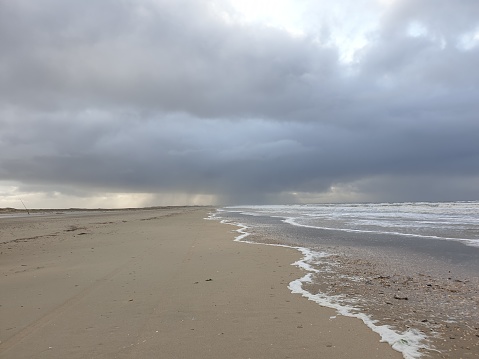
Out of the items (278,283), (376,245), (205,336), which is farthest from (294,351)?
(376,245)

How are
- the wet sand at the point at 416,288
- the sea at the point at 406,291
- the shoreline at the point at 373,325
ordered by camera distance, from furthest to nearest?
the wet sand at the point at 416,288
the sea at the point at 406,291
the shoreline at the point at 373,325

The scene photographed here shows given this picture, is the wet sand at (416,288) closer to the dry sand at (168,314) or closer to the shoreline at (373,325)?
the shoreline at (373,325)

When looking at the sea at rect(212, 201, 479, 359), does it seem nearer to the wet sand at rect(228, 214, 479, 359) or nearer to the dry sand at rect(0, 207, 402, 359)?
the wet sand at rect(228, 214, 479, 359)

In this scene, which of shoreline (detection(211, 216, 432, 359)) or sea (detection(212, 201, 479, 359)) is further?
sea (detection(212, 201, 479, 359))

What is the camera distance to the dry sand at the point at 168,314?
15.9ft

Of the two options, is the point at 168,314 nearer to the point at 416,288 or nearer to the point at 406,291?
the point at 406,291

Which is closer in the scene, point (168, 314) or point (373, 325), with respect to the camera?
point (373, 325)

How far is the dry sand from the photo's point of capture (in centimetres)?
486

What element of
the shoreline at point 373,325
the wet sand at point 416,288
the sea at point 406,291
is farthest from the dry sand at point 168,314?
the wet sand at point 416,288

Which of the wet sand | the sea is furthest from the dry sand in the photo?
the wet sand

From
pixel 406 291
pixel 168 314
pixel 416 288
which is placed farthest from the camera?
pixel 416 288

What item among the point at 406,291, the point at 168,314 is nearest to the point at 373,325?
the point at 406,291

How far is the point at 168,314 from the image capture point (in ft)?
20.8

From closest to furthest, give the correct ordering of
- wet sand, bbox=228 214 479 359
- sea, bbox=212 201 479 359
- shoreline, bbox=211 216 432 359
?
shoreline, bbox=211 216 432 359 → sea, bbox=212 201 479 359 → wet sand, bbox=228 214 479 359
